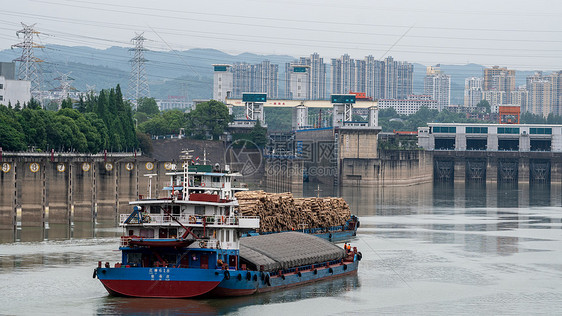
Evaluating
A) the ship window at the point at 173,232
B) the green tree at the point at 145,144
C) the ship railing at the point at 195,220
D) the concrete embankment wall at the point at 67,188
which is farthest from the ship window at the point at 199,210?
the green tree at the point at 145,144

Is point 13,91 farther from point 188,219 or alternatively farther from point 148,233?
point 188,219

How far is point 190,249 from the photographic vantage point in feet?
179

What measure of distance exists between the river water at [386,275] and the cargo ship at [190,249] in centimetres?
92

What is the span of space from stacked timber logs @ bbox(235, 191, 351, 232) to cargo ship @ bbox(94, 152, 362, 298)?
17827 millimetres

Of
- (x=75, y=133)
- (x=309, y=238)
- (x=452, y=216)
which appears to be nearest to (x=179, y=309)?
(x=309, y=238)

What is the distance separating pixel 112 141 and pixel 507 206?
62321mm

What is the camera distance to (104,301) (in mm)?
55281

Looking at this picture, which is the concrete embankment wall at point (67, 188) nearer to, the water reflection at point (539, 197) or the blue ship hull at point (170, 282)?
the blue ship hull at point (170, 282)

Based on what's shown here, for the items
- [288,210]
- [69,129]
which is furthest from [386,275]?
[69,129]

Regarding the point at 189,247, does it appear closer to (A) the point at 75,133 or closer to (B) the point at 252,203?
(B) the point at 252,203

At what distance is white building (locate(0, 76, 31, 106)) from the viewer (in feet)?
581

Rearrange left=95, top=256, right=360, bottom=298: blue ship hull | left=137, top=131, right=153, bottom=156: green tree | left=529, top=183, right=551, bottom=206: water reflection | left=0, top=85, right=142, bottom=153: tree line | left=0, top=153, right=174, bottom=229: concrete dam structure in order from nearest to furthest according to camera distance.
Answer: left=95, top=256, right=360, bottom=298: blue ship hull
left=0, top=153, right=174, bottom=229: concrete dam structure
left=0, top=85, right=142, bottom=153: tree line
left=529, top=183, right=551, bottom=206: water reflection
left=137, top=131, right=153, bottom=156: green tree

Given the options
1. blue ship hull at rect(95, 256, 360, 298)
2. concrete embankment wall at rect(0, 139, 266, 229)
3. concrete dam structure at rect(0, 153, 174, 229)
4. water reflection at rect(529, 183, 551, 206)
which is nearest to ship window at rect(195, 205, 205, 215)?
blue ship hull at rect(95, 256, 360, 298)

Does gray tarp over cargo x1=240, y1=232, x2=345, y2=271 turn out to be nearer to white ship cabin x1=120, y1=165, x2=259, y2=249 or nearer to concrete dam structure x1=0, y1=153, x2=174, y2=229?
white ship cabin x1=120, y1=165, x2=259, y2=249
